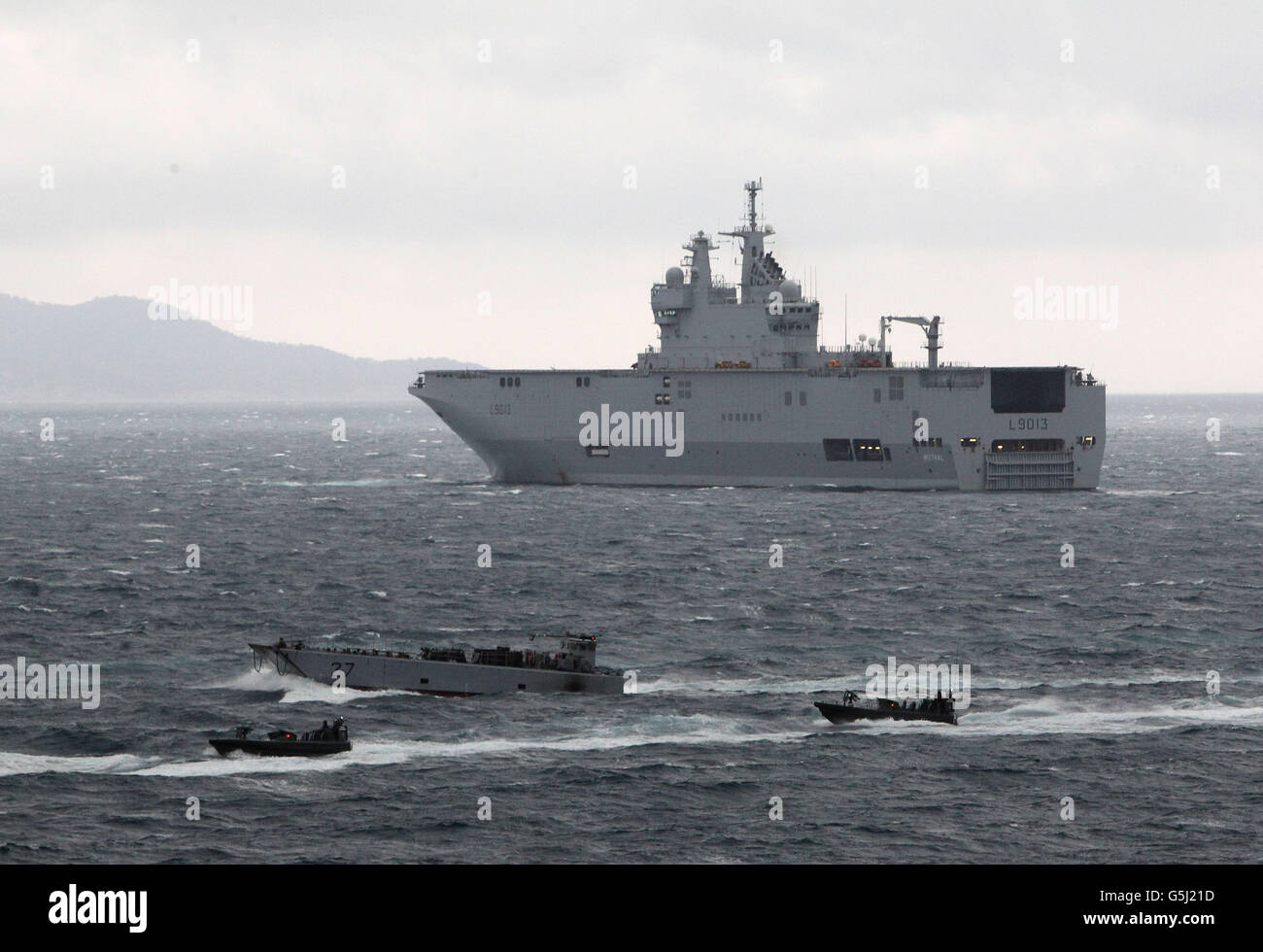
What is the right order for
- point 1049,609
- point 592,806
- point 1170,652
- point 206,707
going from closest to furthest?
point 592,806 < point 206,707 < point 1170,652 < point 1049,609

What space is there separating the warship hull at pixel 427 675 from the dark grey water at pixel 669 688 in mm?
837

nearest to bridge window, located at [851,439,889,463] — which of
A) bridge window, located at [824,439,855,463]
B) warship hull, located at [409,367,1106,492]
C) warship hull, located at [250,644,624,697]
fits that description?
warship hull, located at [409,367,1106,492]

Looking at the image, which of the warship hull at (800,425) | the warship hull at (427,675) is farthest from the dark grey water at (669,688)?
the warship hull at (800,425)

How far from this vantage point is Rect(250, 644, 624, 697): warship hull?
45.2 metres

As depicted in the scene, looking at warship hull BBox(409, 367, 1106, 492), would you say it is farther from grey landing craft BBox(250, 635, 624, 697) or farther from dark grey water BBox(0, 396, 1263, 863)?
grey landing craft BBox(250, 635, 624, 697)

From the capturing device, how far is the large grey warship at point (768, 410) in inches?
3848

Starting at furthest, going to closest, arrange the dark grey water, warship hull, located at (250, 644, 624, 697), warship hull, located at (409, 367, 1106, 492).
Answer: warship hull, located at (409, 367, 1106, 492) → warship hull, located at (250, 644, 624, 697) → the dark grey water

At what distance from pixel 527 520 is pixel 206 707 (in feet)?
156

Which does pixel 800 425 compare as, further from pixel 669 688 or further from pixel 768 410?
pixel 669 688

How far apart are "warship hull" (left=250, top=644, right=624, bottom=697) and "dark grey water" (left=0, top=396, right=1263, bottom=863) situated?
84cm

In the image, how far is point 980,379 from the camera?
97000mm

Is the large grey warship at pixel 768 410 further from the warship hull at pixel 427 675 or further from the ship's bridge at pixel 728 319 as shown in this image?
the warship hull at pixel 427 675
